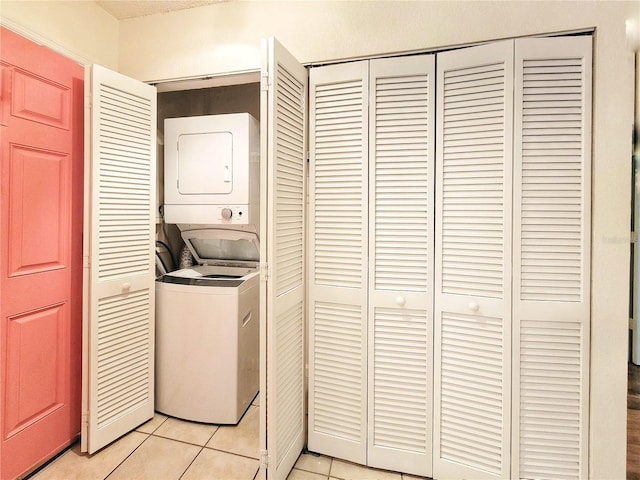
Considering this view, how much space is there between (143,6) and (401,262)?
85.0 inches

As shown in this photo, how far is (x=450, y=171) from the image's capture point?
157 centimetres

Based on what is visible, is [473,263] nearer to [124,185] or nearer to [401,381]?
[401,381]

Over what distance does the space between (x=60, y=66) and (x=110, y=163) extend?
21.3 inches

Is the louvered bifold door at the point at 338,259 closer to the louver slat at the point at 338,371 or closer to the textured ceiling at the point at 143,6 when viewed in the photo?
the louver slat at the point at 338,371

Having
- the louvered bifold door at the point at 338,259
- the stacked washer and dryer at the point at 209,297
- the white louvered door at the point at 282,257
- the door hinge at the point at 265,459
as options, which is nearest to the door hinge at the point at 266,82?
the white louvered door at the point at 282,257

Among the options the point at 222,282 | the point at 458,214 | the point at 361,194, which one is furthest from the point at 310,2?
the point at 222,282

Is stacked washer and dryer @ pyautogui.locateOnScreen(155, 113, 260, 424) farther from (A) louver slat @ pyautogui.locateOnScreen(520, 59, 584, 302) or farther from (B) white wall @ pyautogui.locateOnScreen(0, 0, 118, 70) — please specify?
(A) louver slat @ pyautogui.locateOnScreen(520, 59, 584, 302)

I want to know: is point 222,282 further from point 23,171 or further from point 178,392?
point 23,171

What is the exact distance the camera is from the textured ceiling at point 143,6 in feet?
6.31

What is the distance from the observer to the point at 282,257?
1567mm

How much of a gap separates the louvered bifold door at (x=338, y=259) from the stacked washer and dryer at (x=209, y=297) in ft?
1.81

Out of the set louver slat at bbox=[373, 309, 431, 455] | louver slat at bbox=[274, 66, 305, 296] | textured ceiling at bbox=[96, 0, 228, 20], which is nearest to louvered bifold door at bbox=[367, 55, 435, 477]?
louver slat at bbox=[373, 309, 431, 455]

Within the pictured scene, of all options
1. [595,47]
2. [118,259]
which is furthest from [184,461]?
[595,47]

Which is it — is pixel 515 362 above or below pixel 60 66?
below
